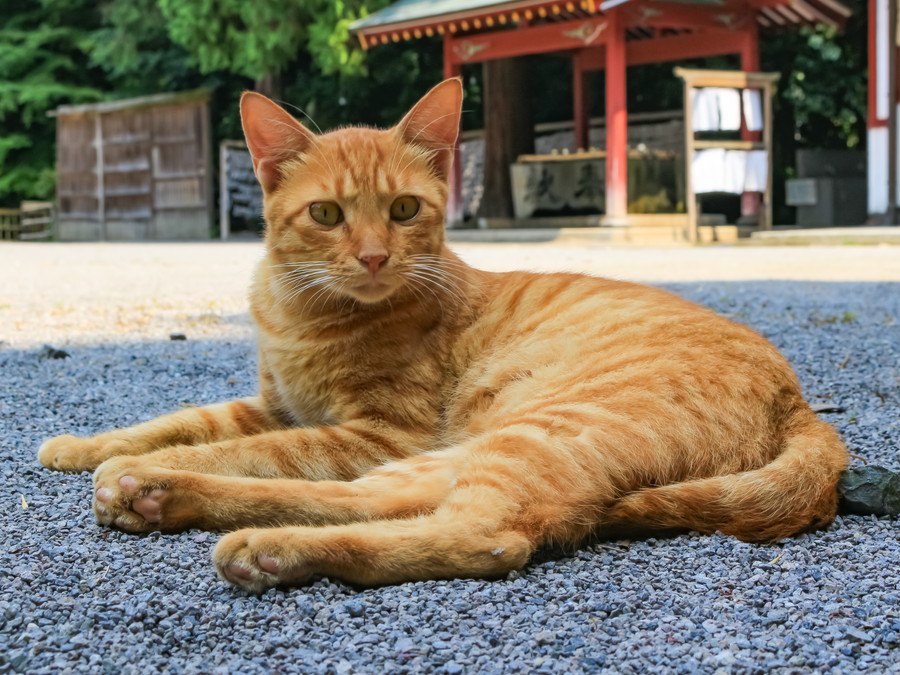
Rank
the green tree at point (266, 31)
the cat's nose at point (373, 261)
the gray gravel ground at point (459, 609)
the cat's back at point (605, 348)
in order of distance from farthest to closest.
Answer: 1. the green tree at point (266, 31)
2. the cat's nose at point (373, 261)
3. the cat's back at point (605, 348)
4. the gray gravel ground at point (459, 609)

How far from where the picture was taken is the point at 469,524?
6.17 feet

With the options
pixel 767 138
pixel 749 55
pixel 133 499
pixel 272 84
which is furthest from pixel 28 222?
pixel 133 499

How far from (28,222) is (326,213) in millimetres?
20218

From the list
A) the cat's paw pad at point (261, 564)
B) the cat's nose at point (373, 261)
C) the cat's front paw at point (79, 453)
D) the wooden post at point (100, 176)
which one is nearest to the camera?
the cat's paw pad at point (261, 564)

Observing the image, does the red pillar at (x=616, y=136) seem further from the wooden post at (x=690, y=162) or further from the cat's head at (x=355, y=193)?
the cat's head at (x=355, y=193)

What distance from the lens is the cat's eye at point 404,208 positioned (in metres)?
2.74

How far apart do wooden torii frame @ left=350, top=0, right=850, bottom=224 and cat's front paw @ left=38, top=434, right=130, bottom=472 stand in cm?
1016

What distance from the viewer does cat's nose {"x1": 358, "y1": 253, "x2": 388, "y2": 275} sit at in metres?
2.55

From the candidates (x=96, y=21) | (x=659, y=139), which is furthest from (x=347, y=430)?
(x=96, y=21)

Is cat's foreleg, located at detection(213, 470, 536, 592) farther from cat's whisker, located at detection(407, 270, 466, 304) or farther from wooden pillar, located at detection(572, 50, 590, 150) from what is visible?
wooden pillar, located at detection(572, 50, 590, 150)

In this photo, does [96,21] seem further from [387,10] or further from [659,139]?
[659,139]

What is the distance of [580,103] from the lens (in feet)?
52.6

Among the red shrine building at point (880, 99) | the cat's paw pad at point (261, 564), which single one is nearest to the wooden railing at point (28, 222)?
the red shrine building at point (880, 99)

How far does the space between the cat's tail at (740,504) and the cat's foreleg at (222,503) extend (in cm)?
40
